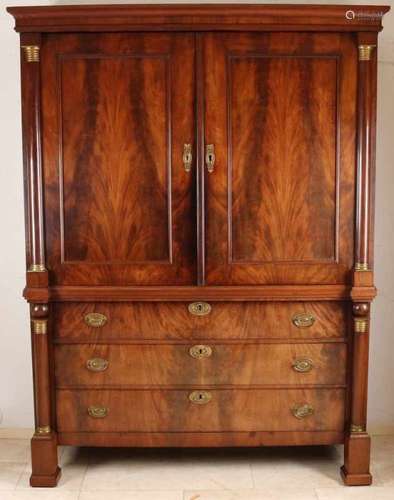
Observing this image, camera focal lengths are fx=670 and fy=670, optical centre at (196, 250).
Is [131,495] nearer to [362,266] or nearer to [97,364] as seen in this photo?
[97,364]

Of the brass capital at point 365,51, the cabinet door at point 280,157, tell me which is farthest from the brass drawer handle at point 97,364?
the brass capital at point 365,51

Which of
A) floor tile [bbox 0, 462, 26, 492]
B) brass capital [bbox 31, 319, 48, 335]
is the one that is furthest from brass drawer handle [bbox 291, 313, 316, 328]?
floor tile [bbox 0, 462, 26, 492]

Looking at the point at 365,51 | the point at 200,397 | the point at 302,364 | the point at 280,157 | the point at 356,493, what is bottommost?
the point at 356,493

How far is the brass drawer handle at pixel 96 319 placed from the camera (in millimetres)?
2871

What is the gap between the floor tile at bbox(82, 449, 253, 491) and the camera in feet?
9.56

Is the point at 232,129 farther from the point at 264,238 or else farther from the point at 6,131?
the point at 6,131

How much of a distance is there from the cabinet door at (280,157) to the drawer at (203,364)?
304 mm

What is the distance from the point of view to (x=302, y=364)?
288cm

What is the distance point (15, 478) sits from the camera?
3.01 meters

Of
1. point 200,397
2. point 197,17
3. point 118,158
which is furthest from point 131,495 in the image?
point 197,17

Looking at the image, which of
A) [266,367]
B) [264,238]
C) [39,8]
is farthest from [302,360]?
[39,8]

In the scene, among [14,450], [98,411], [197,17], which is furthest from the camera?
[14,450]

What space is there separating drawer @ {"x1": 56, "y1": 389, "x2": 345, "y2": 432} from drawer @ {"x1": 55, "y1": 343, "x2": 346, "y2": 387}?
0.17ft

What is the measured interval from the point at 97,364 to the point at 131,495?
566 millimetres
